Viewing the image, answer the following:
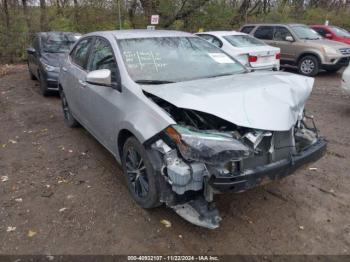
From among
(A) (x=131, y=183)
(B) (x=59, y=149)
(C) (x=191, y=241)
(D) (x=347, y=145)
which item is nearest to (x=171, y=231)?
(C) (x=191, y=241)

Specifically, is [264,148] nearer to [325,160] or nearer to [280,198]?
[280,198]

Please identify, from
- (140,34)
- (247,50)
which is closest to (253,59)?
(247,50)

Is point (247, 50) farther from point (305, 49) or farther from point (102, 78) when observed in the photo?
point (102, 78)

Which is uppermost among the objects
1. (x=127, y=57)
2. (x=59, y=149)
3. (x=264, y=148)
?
(x=127, y=57)

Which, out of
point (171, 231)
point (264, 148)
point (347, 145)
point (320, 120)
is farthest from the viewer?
point (320, 120)

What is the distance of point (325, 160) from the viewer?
15.5 feet

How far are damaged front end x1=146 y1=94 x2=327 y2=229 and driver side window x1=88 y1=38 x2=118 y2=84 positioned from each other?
924 millimetres

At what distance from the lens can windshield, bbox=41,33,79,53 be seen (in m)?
9.23

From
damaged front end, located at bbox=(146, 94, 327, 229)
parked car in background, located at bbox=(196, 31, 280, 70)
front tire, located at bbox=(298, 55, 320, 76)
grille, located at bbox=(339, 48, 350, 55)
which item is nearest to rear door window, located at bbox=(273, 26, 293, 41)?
front tire, located at bbox=(298, 55, 320, 76)

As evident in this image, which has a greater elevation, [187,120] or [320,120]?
[187,120]

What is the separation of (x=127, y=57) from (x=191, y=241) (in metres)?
2.11

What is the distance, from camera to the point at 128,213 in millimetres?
3568

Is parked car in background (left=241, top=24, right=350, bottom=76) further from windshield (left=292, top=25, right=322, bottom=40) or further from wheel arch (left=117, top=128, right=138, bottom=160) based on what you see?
wheel arch (left=117, top=128, right=138, bottom=160)

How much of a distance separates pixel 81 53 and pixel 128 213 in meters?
2.77
